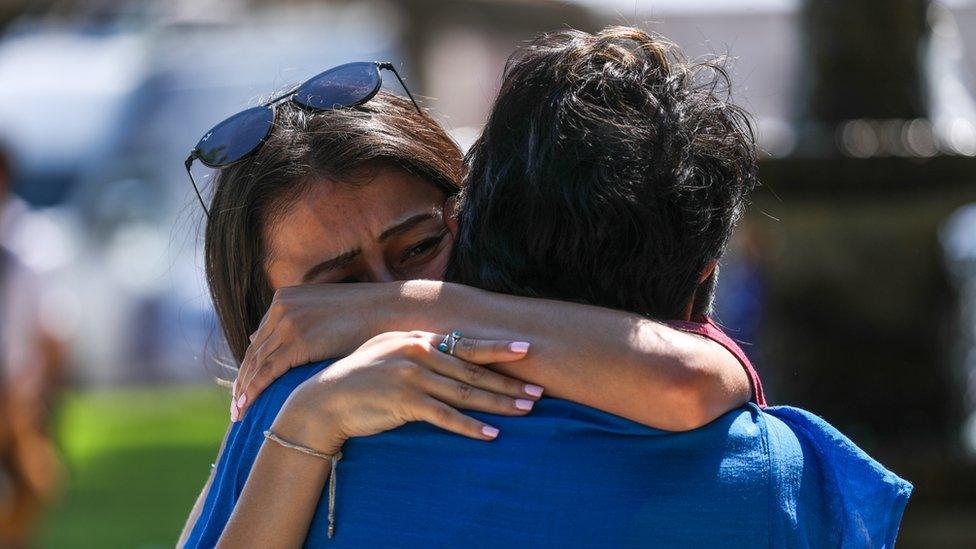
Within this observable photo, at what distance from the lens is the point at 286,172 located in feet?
6.68

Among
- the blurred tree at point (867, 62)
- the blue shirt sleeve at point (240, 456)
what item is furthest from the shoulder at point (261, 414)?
the blurred tree at point (867, 62)

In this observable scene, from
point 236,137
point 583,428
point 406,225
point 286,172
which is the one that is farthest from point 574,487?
point 236,137

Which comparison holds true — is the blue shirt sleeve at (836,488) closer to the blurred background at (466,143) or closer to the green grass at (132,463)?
the blurred background at (466,143)

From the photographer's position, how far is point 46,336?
21.0 feet

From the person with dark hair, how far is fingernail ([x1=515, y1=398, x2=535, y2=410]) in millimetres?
12

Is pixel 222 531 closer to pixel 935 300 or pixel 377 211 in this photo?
pixel 377 211

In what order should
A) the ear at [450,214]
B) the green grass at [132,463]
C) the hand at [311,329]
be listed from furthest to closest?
the green grass at [132,463], the ear at [450,214], the hand at [311,329]

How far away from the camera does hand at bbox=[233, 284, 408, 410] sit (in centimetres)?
169

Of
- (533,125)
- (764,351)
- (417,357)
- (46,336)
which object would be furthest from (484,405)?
(46,336)

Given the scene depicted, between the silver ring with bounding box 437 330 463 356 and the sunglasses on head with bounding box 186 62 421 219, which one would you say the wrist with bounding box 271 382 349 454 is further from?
the sunglasses on head with bounding box 186 62 421 219

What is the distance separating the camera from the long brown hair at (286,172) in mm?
2043

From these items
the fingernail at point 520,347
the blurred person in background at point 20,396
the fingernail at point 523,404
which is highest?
the fingernail at point 520,347

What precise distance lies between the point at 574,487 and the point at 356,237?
0.70 m

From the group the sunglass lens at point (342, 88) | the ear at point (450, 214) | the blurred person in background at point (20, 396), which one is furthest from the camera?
the blurred person in background at point (20, 396)
